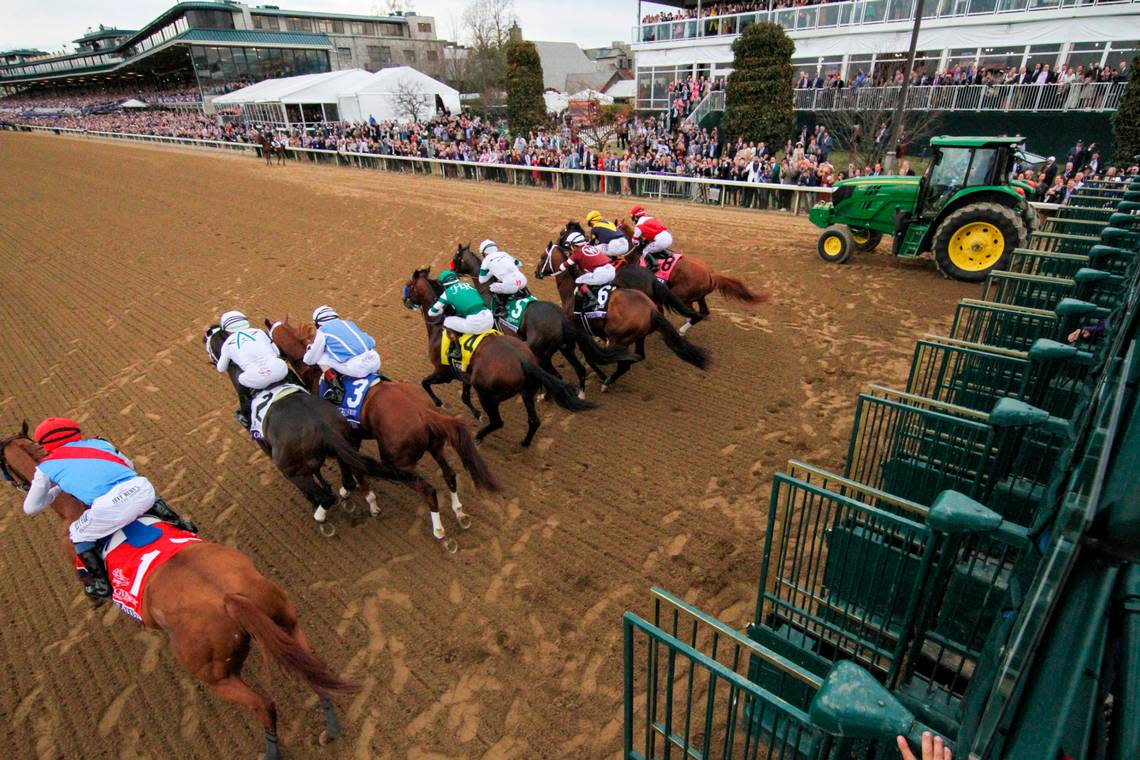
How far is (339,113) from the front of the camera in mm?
36312

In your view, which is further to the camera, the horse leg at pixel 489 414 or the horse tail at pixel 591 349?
the horse tail at pixel 591 349

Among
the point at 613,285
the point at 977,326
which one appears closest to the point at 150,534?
the point at 613,285

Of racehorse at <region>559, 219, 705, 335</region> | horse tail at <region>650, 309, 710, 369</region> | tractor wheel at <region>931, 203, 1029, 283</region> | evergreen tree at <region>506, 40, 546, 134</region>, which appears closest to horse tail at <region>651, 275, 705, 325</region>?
racehorse at <region>559, 219, 705, 335</region>

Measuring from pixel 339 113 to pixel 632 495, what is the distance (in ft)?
128

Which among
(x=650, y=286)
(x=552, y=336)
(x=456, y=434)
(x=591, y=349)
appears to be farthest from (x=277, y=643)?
(x=650, y=286)

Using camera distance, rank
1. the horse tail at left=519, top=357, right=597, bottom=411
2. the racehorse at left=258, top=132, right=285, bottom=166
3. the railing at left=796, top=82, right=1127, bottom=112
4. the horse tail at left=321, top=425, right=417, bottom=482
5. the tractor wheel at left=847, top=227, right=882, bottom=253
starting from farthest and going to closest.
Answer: the racehorse at left=258, top=132, right=285, bottom=166 < the railing at left=796, top=82, right=1127, bottom=112 < the tractor wheel at left=847, top=227, right=882, bottom=253 < the horse tail at left=519, top=357, right=597, bottom=411 < the horse tail at left=321, top=425, right=417, bottom=482

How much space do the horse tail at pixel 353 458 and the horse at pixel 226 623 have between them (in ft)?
3.69

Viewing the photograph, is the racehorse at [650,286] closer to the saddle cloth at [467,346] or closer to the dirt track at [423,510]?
the dirt track at [423,510]

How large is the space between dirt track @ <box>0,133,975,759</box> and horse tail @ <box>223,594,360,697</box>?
54 centimetres

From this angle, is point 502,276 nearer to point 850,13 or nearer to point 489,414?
point 489,414

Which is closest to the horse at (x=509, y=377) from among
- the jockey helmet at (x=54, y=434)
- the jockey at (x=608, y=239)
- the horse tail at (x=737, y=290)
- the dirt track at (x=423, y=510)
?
the dirt track at (x=423, y=510)

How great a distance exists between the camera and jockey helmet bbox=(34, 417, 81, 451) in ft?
11.7

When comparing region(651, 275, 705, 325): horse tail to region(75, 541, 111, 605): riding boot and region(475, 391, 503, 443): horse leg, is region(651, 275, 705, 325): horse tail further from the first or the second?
region(75, 541, 111, 605): riding boot

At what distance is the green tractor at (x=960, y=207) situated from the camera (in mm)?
8633
